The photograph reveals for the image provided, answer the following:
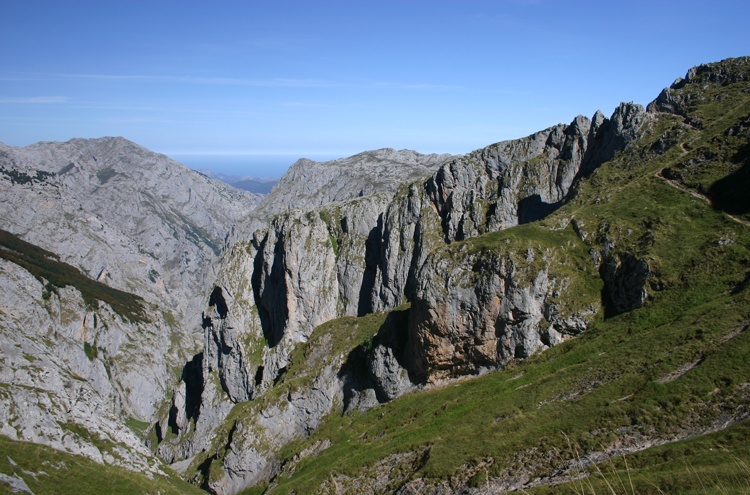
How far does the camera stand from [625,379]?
1384 inches

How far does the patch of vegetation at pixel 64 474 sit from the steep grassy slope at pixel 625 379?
75.6 ft

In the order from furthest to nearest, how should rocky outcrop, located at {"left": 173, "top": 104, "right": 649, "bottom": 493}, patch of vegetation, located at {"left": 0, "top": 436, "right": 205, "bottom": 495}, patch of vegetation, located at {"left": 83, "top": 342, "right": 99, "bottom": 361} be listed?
patch of vegetation, located at {"left": 83, "top": 342, "right": 99, "bottom": 361}, rocky outcrop, located at {"left": 173, "top": 104, "right": 649, "bottom": 493}, patch of vegetation, located at {"left": 0, "top": 436, "right": 205, "bottom": 495}

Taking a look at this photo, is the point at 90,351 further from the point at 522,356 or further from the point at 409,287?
the point at 522,356

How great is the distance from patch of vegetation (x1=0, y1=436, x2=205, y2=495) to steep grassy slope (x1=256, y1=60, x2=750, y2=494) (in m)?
23.0

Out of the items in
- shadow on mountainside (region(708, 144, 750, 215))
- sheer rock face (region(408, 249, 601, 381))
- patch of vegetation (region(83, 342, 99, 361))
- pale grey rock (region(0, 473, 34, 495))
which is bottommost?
patch of vegetation (region(83, 342, 99, 361))

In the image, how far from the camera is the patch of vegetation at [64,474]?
185ft

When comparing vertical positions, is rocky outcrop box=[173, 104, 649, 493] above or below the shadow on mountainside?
below

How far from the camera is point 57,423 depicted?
74812 millimetres

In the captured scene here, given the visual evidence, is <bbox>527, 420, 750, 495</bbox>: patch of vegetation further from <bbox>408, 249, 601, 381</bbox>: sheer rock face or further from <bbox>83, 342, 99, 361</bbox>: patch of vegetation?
<bbox>83, 342, 99, 361</bbox>: patch of vegetation

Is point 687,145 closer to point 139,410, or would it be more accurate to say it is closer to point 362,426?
point 362,426

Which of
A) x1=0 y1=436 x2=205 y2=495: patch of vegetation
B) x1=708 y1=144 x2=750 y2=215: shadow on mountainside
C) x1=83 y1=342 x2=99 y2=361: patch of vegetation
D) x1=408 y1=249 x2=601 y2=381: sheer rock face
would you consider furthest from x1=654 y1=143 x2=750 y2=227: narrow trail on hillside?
x1=83 y1=342 x2=99 y2=361: patch of vegetation

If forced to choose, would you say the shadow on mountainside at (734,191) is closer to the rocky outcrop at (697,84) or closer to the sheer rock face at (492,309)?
the sheer rock face at (492,309)

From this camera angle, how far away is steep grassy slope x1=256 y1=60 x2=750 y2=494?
27438mm

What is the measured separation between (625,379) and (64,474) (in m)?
75.4
